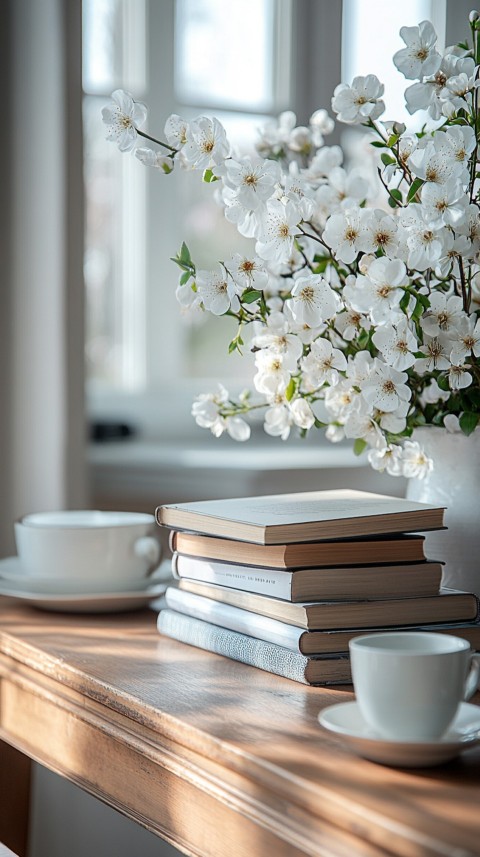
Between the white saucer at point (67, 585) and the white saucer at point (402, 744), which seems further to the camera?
the white saucer at point (67, 585)

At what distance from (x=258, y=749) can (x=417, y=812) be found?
136mm

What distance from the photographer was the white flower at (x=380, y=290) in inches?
33.5

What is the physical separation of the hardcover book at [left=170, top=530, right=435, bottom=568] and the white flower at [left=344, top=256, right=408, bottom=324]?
0.59 feet

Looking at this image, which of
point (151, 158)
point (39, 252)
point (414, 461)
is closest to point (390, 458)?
point (414, 461)

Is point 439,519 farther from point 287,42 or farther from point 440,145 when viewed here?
point 287,42

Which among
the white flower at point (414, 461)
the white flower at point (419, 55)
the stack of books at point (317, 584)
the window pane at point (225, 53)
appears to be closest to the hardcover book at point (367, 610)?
the stack of books at point (317, 584)

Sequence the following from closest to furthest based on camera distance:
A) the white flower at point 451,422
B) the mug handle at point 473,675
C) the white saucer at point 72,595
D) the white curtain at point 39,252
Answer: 1. the mug handle at point 473,675
2. the white flower at point 451,422
3. the white saucer at point 72,595
4. the white curtain at point 39,252

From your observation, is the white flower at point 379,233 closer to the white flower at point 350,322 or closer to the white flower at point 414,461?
the white flower at point 350,322

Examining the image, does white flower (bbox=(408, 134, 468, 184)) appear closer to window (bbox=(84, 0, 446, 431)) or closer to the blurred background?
the blurred background

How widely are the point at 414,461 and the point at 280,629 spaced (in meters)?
0.21

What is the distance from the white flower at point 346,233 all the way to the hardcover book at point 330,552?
23 cm

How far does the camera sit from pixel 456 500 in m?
0.98

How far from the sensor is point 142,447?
93.3 inches

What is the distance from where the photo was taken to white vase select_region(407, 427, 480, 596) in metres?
0.97
